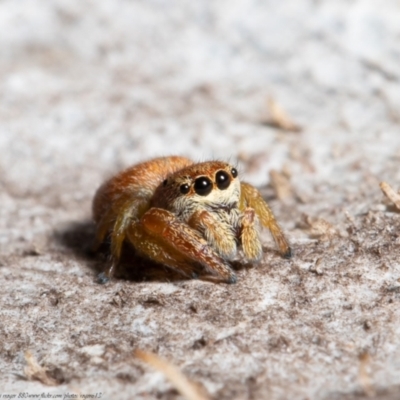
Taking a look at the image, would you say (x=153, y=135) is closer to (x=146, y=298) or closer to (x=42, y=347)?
(x=146, y=298)

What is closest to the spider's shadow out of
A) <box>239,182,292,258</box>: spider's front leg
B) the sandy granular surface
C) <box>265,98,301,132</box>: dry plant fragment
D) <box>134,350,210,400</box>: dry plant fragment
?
the sandy granular surface

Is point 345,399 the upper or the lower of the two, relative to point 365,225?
lower

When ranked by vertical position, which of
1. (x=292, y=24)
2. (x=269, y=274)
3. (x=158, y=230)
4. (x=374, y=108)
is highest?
(x=292, y=24)

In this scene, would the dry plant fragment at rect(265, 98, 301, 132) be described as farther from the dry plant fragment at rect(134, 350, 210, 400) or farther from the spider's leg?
the dry plant fragment at rect(134, 350, 210, 400)

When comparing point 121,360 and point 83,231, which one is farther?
point 83,231

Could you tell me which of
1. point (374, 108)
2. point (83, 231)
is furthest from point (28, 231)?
point (374, 108)

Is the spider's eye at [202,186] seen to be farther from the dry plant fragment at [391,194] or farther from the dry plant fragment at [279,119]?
the dry plant fragment at [279,119]
